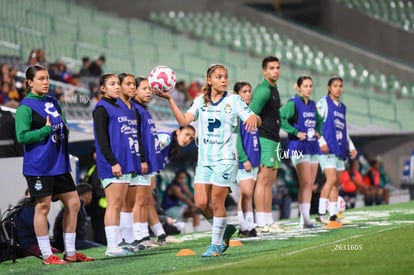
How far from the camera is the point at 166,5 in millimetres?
36188

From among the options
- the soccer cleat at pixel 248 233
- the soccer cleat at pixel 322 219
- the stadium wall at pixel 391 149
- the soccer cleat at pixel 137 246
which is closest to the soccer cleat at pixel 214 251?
the soccer cleat at pixel 137 246

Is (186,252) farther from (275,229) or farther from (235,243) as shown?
(275,229)

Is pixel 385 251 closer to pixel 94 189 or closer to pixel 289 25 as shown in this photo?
pixel 94 189

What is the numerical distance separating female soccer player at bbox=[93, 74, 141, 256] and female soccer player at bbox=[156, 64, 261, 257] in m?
1.01

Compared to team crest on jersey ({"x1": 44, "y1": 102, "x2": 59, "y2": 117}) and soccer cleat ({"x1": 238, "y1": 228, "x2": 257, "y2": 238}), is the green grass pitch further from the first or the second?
team crest on jersey ({"x1": 44, "y1": 102, "x2": 59, "y2": 117})

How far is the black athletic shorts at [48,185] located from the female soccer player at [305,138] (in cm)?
383

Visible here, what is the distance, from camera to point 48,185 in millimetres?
11453

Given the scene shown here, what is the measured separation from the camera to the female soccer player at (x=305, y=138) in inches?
573

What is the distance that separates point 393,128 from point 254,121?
1719cm

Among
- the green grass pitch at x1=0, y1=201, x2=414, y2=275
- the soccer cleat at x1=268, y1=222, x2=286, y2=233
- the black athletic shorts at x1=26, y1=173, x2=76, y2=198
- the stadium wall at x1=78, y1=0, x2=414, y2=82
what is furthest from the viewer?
the stadium wall at x1=78, y1=0, x2=414, y2=82

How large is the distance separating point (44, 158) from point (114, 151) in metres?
0.89

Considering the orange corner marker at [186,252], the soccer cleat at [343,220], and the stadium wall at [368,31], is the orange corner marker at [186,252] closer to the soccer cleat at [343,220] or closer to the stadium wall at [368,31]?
the soccer cleat at [343,220]

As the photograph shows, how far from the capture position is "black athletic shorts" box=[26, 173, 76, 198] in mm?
11414

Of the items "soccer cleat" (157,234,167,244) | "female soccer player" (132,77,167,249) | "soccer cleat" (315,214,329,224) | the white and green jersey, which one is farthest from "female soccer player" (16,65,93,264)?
"soccer cleat" (315,214,329,224)
